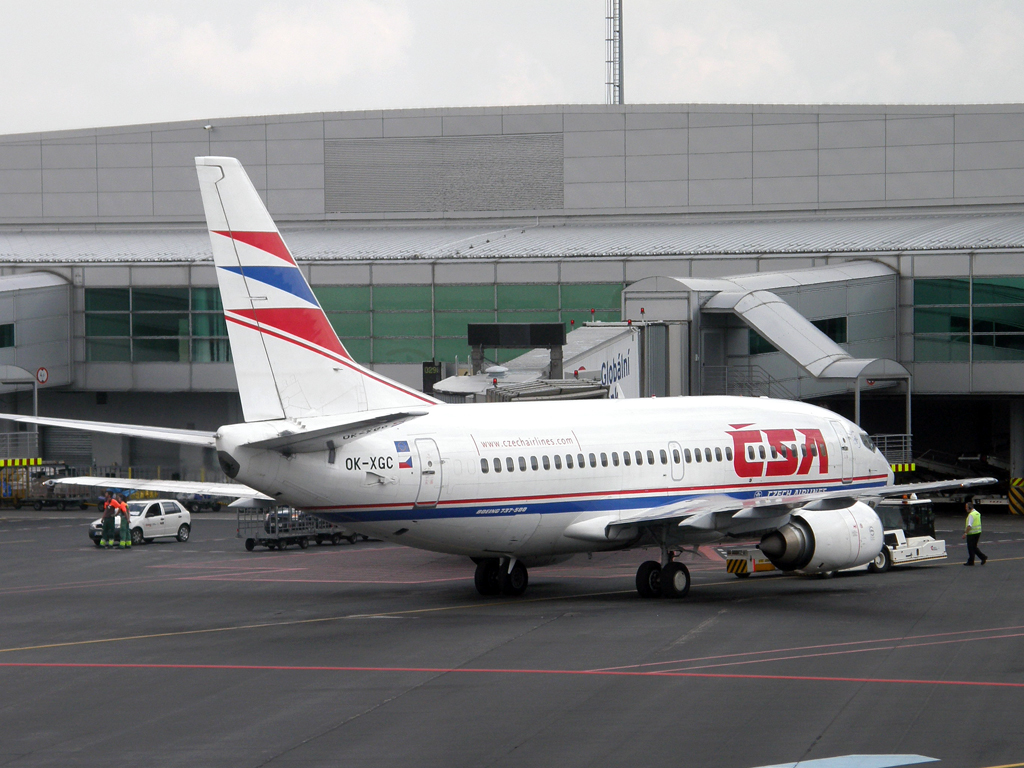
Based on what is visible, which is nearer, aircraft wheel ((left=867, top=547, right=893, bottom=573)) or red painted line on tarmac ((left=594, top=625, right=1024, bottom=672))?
red painted line on tarmac ((left=594, top=625, right=1024, bottom=672))

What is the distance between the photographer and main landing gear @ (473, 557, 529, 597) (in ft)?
109

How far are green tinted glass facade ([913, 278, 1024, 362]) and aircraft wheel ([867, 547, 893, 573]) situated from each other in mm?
25435

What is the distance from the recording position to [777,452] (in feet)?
117

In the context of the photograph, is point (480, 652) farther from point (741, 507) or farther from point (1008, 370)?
point (1008, 370)

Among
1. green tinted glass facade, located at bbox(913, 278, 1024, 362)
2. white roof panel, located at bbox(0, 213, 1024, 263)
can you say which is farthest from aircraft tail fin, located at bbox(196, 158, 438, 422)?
green tinted glass facade, located at bbox(913, 278, 1024, 362)

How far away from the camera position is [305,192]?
8612 centimetres

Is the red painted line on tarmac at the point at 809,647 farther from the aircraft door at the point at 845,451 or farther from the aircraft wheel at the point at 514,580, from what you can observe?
the aircraft door at the point at 845,451

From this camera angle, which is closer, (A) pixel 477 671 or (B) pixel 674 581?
(A) pixel 477 671

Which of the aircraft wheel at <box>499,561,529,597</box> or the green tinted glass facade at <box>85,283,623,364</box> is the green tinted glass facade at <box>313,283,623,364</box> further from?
the aircraft wheel at <box>499,561,529,597</box>

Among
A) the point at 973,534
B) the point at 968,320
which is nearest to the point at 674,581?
the point at 973,534

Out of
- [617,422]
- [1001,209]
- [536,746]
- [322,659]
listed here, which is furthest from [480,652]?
[1001,209]

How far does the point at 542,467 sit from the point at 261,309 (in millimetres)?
7586

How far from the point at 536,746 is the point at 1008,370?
48.8 meters

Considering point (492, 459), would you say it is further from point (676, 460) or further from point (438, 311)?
point (438, 311)
